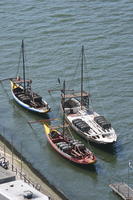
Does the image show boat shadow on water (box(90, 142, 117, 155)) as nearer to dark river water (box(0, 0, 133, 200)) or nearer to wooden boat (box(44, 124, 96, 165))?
dark river water (box(0, 0, 133, 200))

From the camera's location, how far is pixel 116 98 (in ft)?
520

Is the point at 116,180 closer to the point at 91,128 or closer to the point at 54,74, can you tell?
the point at 91,128

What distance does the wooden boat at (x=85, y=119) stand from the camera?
474 ft

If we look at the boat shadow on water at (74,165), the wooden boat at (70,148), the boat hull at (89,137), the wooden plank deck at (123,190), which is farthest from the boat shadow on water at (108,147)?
the wooden plank deck at (123,190)

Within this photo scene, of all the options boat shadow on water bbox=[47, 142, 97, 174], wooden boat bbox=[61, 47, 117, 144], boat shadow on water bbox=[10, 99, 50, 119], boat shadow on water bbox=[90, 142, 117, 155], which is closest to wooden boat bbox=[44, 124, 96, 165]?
boat shadow on water bbox=[47, 142, 97, 174]

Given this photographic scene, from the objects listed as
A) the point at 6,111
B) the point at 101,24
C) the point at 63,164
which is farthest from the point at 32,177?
the point at 101,24

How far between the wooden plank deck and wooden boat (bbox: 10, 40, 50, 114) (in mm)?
31869

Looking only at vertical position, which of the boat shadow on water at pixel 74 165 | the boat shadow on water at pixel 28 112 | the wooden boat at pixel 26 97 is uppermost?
the wooden boat at pixel 26 97

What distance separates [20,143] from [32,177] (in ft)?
52.8

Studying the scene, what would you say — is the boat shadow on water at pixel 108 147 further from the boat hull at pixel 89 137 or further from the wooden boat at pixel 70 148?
the wooden boat at pixel 70 148

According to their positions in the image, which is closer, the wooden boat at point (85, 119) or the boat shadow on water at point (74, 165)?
the boat shadow on water at point (74, 165)

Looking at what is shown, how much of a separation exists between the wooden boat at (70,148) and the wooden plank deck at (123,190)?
8.50 metres

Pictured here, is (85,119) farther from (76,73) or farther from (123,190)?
(123,190)

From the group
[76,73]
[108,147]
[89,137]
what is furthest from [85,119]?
[76,73]
